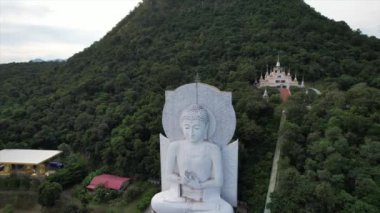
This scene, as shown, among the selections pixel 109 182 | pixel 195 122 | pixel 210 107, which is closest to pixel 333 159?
pixel 210 107

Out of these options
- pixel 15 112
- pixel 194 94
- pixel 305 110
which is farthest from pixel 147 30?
pixel 194 94

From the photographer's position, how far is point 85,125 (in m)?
20.5

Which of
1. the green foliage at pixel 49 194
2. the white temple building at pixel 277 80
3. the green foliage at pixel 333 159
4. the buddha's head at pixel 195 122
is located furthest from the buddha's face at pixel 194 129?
the white temple building at pixel 277 80

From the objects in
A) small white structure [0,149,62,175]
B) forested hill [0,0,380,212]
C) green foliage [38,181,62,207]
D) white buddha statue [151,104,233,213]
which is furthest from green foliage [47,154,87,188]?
white buddha statue [151,104,233,213]

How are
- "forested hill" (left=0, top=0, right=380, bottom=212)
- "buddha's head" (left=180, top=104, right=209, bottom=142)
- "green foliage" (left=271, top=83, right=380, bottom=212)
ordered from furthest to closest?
1. "forested hill" (left=0, top=0, right=380, bottom=212)
2. "green foliage" (left=271, top=83, right=380, bottom=212)
3. "buddha's head" (left=180, top=104, right=209, bottom=142)

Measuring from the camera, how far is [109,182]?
52.4ft

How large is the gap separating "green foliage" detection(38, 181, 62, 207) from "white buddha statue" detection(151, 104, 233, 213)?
31.4 ft

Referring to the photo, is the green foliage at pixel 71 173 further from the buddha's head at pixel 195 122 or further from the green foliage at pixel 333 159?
the buddha's head at pixel 195 122

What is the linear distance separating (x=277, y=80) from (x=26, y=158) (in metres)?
17.6

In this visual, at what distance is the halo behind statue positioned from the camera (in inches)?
257

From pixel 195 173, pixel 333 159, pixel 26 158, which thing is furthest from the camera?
pixel 26 158

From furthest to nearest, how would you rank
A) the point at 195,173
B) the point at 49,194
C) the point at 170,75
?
the point at 170,75
the point at 49,194
the point at 195,173

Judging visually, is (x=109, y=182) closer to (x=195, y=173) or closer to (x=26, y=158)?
(x=26, y=158)

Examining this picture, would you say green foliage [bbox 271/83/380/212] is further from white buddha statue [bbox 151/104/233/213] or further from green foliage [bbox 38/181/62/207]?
green foliage [bbox 38/181/62/207]
